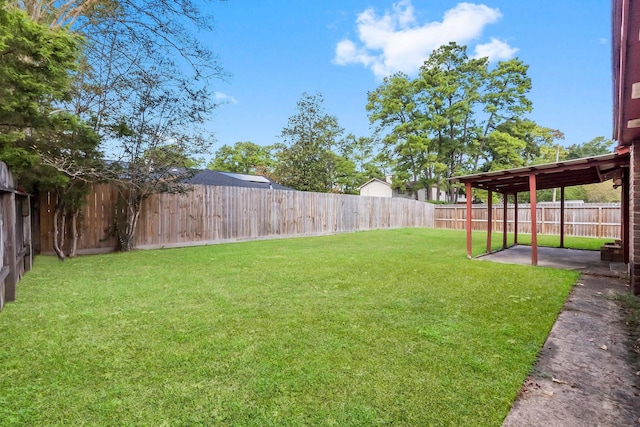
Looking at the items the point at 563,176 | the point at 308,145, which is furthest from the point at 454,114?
the point at 563,176

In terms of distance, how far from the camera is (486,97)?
2330 cm

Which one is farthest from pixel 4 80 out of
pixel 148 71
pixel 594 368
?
pixel 594 368

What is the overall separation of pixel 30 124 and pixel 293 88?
66.7 ft

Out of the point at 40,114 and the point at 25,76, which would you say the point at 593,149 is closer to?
the point at 40,114

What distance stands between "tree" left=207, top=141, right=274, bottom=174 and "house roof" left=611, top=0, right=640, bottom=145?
1222 inches

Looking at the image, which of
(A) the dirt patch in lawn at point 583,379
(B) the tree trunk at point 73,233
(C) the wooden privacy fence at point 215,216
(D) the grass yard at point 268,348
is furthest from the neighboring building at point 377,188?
(A) the dirt patch in lawn at point 583,379

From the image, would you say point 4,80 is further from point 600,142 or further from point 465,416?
point 600,142

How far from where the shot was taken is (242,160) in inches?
1316

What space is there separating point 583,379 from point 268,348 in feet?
7.04

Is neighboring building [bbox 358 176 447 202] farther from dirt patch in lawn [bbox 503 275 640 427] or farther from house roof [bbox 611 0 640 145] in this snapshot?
dirt patch in lawn [bbox 503 275 640 427]

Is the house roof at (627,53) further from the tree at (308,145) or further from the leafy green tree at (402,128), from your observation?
the tree at (308,145)

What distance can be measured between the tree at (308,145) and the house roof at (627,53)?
833 inches

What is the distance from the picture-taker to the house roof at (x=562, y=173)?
5699 millimetres

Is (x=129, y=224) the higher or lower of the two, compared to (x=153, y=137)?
lower
